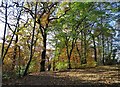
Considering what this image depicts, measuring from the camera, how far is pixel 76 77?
274 cm

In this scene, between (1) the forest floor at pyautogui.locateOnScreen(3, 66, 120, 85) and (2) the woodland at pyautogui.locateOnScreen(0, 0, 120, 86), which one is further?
(2) the woodland at pyautogui.locateOnScreen(0, 0, 120, 86)

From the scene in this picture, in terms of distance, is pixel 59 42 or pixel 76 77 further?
pixel 59 42

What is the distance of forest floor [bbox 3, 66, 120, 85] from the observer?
2.66 m

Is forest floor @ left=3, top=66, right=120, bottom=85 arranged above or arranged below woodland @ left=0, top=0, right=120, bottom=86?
below

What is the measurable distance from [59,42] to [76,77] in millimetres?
558

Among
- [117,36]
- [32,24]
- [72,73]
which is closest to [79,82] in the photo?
[72,73]

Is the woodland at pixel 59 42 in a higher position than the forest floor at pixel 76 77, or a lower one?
higher

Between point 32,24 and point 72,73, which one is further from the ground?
point 32,24

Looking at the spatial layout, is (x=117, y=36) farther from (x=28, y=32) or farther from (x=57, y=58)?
(x=28, y=32)

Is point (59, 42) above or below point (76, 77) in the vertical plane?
above

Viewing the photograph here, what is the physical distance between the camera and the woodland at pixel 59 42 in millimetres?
2799

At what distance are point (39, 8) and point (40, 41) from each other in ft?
1.42

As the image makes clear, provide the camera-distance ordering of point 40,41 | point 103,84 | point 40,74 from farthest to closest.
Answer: point 40,41, point 40,74, point 103,84

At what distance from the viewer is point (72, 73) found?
9.26 feet
